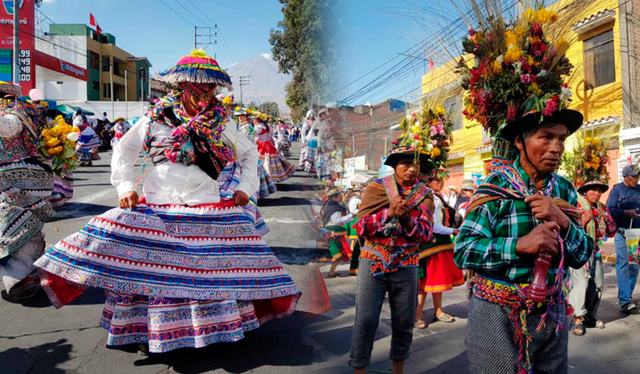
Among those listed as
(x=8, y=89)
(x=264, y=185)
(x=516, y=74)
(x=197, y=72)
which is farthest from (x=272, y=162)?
(x=516, y=74)

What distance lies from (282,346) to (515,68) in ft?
9.26

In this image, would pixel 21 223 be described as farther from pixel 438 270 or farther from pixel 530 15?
pixel 530 15

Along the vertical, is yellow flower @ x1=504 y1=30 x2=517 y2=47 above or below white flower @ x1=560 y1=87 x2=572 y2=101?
above

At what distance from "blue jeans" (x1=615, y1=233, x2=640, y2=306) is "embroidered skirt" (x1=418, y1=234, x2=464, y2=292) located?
2.35 m

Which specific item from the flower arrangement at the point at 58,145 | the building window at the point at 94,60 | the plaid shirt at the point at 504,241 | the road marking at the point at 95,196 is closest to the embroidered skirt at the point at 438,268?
the plaid shirt at the point at 504,241

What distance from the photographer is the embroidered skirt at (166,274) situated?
3.40 meters

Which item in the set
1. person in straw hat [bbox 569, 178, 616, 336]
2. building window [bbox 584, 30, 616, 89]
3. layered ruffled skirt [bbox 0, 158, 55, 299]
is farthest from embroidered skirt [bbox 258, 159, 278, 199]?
building window [bbox 584, 30, 616, 89]

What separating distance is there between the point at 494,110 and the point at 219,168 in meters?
2.39

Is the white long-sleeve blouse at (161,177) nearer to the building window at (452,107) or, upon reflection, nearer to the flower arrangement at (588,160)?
the building window at (452,107)

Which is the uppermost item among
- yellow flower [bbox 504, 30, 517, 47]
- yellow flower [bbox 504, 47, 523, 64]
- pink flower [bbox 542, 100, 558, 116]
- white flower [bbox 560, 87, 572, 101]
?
yellow flower [bbox 504, 30, 517, 47]

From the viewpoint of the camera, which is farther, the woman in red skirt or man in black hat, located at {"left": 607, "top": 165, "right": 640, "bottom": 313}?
man in black hat, located at {"left": 607, "top": 165, "right": 640, "bottom": 313}

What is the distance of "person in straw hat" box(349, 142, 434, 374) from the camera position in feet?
11.4

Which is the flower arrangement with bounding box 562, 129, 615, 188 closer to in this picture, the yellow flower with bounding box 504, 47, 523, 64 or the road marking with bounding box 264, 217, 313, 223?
the yellow flower with bounding box 504, 47, 523, 64

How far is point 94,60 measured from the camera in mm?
38031
